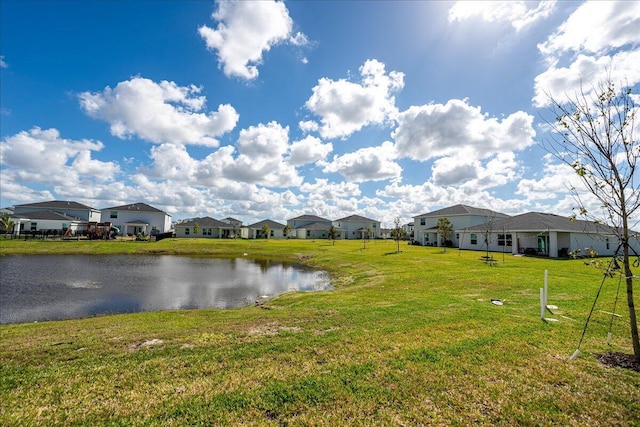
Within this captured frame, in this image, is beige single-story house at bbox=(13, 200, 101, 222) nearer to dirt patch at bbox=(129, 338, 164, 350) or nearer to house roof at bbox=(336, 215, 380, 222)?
house roof at bbox=(336, 215, 380, 222)

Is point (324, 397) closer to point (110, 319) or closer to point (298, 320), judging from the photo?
point (298, 320)

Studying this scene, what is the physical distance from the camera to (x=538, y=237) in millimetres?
39000

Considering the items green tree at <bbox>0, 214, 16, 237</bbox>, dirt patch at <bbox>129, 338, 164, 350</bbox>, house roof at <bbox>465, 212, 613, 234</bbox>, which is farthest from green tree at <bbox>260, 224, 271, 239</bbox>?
dirt patch at <bbox>129, 338, 164, 350</bbox>

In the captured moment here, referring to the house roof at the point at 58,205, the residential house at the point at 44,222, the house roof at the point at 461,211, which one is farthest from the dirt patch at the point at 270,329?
the house roof at the point at 58,205

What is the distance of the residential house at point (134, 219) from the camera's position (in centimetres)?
6800

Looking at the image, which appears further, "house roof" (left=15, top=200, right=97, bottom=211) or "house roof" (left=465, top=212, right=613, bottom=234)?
"house roof" (left=15, top=200, right=97, bottom=211)

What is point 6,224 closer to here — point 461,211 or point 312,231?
point 312,231

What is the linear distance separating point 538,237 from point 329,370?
43.4m

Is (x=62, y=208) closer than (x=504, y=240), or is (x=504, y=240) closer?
(x=504, y=240)

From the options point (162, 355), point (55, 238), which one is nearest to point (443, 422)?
point (162, 355)

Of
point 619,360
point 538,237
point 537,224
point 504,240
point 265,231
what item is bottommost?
point 619,360

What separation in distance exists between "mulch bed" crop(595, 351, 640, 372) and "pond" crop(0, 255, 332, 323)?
46.2 feet

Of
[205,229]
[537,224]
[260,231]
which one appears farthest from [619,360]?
[205,229]

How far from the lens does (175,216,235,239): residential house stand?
238 feet
